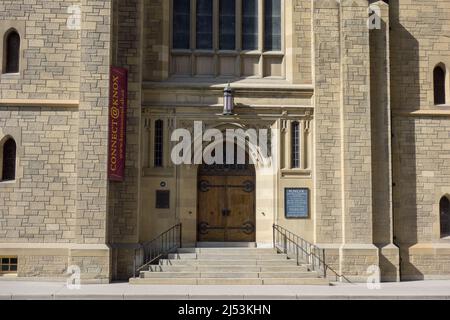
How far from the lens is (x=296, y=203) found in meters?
19.0

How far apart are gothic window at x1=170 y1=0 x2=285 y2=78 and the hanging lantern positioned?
104 centimetres

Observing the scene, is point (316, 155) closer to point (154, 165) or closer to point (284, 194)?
point (284, 194)

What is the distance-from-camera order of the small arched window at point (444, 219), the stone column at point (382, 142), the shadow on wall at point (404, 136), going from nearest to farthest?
1. the stone column at point (382, 142)
2. the shadow on wall at point (404, 136)
3. the small arched window at point (444, 219)

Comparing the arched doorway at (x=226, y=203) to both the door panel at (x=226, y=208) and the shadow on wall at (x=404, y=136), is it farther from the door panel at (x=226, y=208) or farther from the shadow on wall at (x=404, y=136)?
the shadow on wall at (x=404, y=136)

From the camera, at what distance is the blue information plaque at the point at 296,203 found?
1895 cm

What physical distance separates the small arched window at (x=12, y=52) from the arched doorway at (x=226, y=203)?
612 cm

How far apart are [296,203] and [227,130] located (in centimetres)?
297

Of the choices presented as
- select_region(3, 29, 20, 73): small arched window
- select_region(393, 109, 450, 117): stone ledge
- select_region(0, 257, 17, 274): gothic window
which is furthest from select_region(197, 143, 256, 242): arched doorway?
select_region(3, 29, 20, 73): small arched window

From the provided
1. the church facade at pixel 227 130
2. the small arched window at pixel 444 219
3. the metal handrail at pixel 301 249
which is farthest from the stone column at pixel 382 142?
the small arched window at pixel 444 219

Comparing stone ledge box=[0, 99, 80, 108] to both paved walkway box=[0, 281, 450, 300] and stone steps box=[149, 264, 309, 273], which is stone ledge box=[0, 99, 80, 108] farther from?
stone steps box=[149, 264, 309, 273]

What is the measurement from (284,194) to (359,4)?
238 inches

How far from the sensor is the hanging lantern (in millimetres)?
18875

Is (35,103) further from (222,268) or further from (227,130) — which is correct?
(222,268)

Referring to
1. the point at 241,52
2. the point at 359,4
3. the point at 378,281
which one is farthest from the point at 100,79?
the point at 378,281
